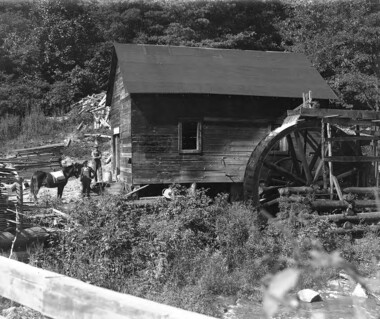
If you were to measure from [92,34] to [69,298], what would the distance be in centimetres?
3038

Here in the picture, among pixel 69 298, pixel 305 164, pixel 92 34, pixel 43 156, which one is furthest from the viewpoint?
pixel 92 34

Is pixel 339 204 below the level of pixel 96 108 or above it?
below

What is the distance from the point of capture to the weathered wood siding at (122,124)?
13.6m

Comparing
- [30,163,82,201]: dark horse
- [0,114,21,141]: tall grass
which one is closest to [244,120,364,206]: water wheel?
[30,163,82,201]: dark horse

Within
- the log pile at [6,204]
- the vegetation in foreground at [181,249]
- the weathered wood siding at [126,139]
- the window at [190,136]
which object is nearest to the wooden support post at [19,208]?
the log pile at [6,204]

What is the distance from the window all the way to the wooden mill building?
29 mm

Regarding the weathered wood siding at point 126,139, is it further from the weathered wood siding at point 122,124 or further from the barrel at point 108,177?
the barrel at point 108,177

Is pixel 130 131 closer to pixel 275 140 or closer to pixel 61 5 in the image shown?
pixel 275 140

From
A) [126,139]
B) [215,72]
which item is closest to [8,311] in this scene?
[126,139]

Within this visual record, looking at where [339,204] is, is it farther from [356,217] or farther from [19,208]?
[19,208]

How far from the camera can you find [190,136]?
13844mm

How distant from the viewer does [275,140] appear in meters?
11.9

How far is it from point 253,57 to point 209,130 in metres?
3.86

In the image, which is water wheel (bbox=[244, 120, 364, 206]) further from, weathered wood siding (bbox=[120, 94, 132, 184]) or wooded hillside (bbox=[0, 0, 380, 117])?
wooded hillside (bbox=[0, 0, 380, 117])
